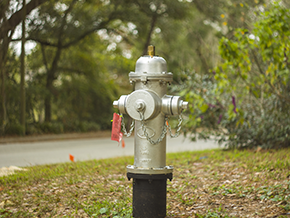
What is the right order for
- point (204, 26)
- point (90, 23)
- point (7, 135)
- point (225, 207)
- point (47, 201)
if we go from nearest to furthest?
point (225, 207), point (47, 201), point (7, 135), point (90, 23), point (204, 26)

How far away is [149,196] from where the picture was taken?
3.12m

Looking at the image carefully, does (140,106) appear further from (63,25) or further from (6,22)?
(63,25)

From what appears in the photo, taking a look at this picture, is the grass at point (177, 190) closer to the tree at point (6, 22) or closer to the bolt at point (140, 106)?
the bolt at point (140, 106)

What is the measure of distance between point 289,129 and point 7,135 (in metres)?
11.2

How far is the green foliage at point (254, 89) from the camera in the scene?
16.8 ft

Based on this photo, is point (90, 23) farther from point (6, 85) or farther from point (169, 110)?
point (169, 110)

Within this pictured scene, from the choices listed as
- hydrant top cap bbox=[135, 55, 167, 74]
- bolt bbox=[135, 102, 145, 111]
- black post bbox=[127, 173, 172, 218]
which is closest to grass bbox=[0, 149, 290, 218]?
black post bbox=[127, 173, 172, 218]

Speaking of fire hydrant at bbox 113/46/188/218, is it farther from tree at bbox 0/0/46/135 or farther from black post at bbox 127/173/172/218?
tree at bbox 0/0/46/135

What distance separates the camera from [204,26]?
25.0 m

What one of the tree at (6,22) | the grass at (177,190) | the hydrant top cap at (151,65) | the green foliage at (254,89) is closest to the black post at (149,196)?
Answer: the grass at (177,190)

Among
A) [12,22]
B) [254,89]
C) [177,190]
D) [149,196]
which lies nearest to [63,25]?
[12,22]

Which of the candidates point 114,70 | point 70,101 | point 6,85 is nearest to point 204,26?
point 114,70

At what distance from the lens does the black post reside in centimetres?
312

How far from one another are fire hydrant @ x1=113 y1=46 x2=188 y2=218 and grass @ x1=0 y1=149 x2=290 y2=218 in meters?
0.32
